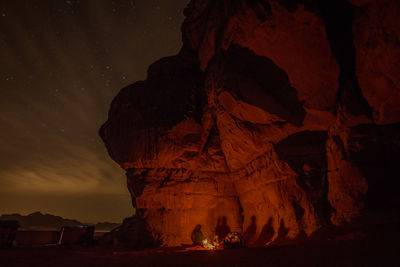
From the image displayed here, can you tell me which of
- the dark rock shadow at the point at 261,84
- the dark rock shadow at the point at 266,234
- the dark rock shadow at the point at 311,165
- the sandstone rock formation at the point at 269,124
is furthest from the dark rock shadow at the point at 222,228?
the dark rock shadow at the point at 261,84

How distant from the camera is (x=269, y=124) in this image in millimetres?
9734

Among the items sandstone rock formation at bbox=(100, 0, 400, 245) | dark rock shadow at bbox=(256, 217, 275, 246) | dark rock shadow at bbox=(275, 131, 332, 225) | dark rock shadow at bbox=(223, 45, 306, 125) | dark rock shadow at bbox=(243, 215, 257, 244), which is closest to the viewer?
sandstone rock formation at bbox=(100, 0, 400, 245)

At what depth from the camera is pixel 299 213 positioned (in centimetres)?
885

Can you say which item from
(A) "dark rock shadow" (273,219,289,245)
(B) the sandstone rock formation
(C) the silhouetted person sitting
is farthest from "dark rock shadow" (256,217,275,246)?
(C) the silhouetted person sitting

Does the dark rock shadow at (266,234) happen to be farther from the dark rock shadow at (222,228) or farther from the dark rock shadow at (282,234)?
the dark rock shadow at (222,228)

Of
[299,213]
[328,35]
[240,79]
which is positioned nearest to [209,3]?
[240,79]

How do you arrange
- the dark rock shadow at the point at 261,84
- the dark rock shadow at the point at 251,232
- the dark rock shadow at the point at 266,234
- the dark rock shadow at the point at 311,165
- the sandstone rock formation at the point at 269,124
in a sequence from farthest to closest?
the dark rock shadow at the point at 251,232, the dark rock shadow at the point at 266,234, the dark rock shadow at the point at 261,84, the dark rock shadow at the point at 311,165, the sandstone rock formation at the point at 269,124

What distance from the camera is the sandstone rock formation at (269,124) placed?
285 inches

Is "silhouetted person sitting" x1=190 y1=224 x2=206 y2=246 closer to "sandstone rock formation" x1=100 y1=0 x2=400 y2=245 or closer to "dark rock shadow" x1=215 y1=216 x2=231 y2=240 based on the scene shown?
"sandstone rock formation" x1=100 y1=0 x2=400 y2=245

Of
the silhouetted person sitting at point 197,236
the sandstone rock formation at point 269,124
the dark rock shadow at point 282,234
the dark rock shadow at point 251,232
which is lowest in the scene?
the dark rock shadow at point 282,234

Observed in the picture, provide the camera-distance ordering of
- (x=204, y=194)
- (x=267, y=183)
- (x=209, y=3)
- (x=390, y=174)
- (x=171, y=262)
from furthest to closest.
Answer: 1. (x=204, y=194)
2. (x=209, y=3)
3. (x=267, y=183)
4. (x=390, y=174)
5. (x=171, y=262)

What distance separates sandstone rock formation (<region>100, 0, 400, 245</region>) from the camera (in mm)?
7238

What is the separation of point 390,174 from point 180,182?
10097 mm

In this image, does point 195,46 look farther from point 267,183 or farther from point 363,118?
point 363,118
